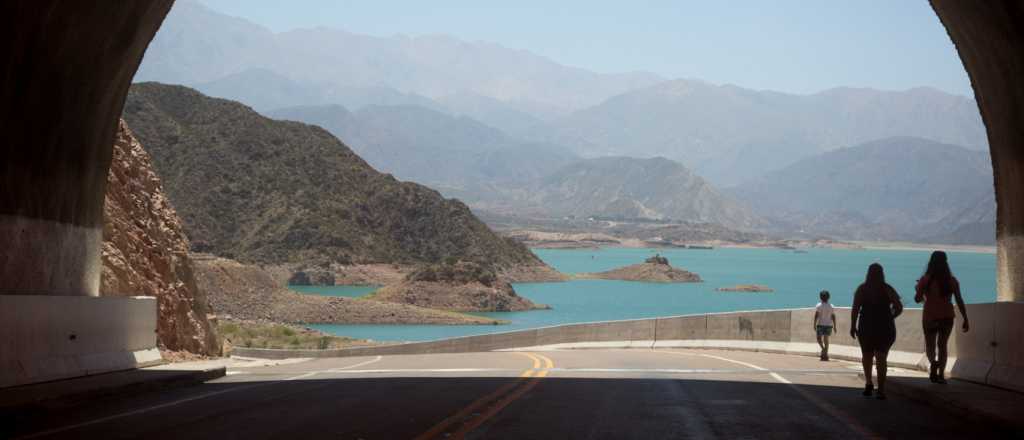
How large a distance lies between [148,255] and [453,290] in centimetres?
11671

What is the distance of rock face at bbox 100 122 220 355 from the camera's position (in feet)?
77.6

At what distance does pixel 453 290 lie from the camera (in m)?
142

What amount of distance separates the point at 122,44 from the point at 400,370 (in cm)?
793

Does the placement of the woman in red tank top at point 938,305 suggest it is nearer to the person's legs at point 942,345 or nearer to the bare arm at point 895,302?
the person's legs at point 942,345

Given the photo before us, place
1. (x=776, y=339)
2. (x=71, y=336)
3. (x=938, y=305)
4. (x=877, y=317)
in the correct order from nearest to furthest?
(x=877, y=317) < (x=938, y=305) < (x=71, y=336) < (x=776, y=339)

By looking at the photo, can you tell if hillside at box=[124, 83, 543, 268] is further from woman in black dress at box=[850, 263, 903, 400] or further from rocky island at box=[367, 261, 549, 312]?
woman in black dress at box=[850, 263, 903, 400]

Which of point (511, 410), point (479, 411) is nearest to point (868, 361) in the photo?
point (511, 410)

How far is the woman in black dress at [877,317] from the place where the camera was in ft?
47.2

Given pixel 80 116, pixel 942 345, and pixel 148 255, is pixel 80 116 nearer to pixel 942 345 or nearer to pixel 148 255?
pixel 148 255

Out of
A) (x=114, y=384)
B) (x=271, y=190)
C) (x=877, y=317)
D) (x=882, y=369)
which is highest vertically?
(x=271, y=190)

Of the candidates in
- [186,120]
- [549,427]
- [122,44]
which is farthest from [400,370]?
[186,120]

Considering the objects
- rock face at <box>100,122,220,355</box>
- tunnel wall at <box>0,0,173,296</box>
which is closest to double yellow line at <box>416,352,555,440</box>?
tunnel wall at <box>0,0,173,296</box>

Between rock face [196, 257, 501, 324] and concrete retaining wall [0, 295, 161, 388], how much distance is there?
92235 mm

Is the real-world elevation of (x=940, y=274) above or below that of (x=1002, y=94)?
below
